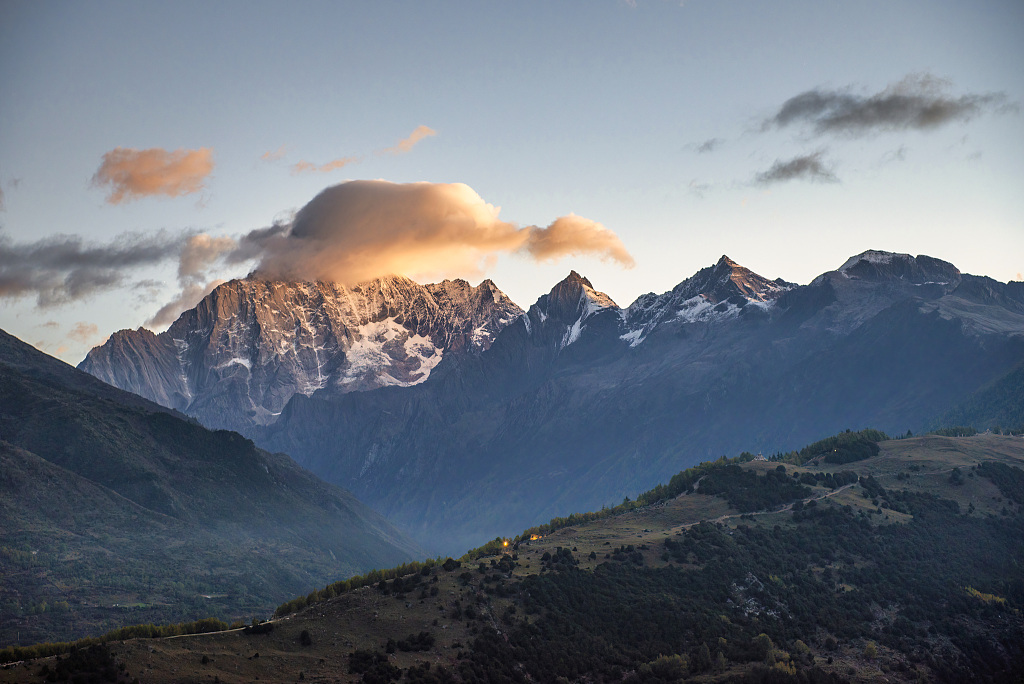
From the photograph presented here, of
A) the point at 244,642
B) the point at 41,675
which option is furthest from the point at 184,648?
the point at 41,675

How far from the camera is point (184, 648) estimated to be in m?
186

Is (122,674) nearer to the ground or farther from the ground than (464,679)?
farther from the ground

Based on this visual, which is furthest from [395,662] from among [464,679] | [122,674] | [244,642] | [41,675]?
[41,675]

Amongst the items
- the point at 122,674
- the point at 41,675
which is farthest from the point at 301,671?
the point at 41,675

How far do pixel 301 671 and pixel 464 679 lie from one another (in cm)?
3602

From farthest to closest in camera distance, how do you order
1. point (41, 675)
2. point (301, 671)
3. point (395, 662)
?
point (395, 662) < point (301, 671) < point (41, 675)

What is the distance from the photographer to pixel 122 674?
168000mm

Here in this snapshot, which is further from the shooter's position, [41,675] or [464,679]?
[464,679]

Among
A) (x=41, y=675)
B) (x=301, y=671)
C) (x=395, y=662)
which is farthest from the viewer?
(x=395, y=662)

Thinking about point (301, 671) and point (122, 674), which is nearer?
point (122, 674)

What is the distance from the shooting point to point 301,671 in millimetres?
185250

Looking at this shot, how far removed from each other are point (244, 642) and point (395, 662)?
32.7 m

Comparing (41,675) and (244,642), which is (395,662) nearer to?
(244,642)

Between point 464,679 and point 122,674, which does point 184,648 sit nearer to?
point 122,674
